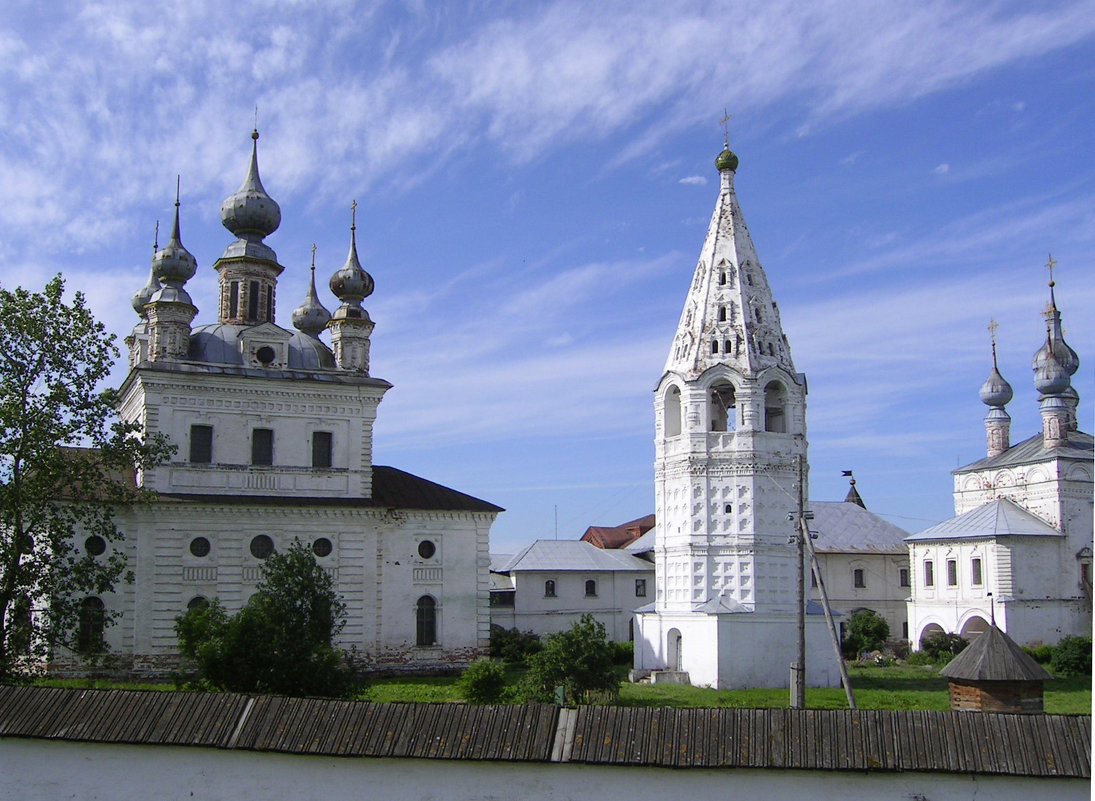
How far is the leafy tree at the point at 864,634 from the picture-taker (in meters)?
37.6

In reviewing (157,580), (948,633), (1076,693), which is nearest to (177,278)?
(157,580)

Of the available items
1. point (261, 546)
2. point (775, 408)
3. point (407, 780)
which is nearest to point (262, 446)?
point (261, 546)

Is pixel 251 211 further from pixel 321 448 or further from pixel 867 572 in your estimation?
pixel 867 572

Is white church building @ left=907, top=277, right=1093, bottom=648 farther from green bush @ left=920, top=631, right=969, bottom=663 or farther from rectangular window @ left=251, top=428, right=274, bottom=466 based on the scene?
rectangular window @ left=251, top=428, right=274, bottom=466

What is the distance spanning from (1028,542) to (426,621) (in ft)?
72.3

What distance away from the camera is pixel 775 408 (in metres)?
29.1

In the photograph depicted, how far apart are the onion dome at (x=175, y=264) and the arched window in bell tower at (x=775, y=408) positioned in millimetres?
16073

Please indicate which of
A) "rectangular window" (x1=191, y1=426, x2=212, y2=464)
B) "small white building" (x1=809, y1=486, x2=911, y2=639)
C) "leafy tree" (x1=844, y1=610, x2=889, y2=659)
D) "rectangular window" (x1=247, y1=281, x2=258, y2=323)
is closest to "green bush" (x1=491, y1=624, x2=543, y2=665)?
"leafy tree" (x1=844, y1=610, x2=889, y2=659)

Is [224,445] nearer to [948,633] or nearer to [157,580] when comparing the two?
[157,580]

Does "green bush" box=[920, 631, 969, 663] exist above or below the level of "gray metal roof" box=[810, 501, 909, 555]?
below

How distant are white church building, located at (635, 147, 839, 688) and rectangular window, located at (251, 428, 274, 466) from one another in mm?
10290

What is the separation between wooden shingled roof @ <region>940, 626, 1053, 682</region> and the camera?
49.8 ft

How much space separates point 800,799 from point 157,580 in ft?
64.5

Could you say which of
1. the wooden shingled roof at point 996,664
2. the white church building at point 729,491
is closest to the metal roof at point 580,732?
the wooden shingled roof at point 996,664
